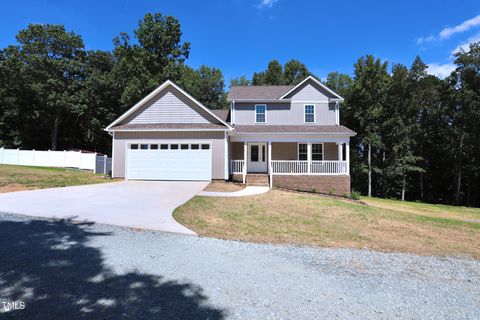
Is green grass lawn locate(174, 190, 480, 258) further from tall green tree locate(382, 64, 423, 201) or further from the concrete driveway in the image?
tall green tree locate(382, 64, 423, 201)

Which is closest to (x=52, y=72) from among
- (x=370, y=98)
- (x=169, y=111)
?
(x=169, y=111)

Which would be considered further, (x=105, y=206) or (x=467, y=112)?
(x=467, y=112)

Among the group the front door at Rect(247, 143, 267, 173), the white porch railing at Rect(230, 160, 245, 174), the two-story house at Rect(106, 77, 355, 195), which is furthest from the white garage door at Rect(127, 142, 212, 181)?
the front door at Rect(247, 143, 267, 173)

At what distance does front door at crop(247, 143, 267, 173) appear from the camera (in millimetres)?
18623

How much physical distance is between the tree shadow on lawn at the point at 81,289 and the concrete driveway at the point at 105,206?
1.97 meters

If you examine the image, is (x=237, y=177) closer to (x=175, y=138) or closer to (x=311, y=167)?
(x=175, y=138)

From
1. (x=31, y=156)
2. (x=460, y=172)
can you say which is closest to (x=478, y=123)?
(x=460, y=172)

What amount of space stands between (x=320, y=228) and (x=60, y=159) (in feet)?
78.4

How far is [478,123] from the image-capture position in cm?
2381

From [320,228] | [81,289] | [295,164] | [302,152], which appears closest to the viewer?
[81,289]

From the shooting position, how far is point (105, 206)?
827cm

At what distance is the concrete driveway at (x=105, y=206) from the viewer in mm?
6629

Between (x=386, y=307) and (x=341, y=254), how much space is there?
2.02 m

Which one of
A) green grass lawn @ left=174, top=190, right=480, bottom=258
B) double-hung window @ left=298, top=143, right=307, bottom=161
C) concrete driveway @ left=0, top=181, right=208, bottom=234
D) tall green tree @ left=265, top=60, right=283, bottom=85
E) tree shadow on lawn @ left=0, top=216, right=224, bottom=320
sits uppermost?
tall green tree @ left=265, top=60, right=283, bottom=85
